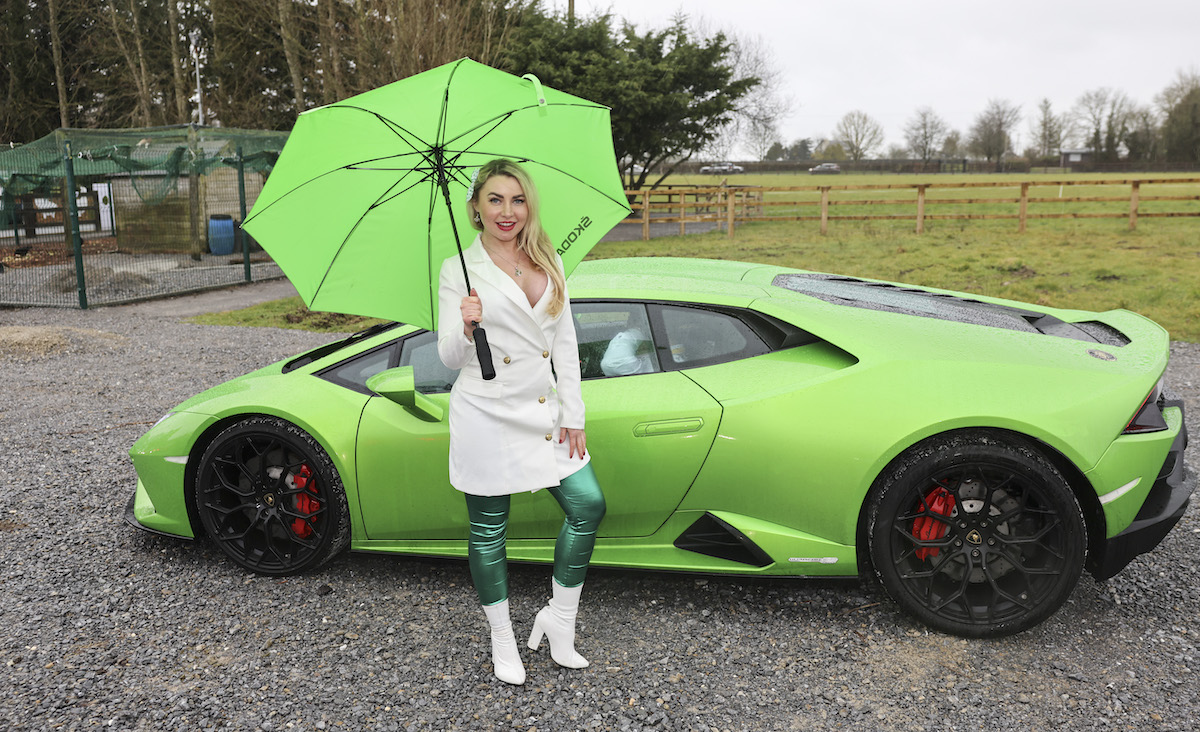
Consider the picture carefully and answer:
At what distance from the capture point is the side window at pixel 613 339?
3.23 metres

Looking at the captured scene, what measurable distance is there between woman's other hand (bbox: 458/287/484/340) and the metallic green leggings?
58cm

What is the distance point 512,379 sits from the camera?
260 centimetres

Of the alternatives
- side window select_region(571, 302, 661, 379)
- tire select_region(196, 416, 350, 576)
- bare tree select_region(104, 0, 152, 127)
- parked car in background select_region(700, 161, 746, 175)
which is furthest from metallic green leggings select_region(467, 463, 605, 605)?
parked car in background select_region(700, 161, 746, 175)

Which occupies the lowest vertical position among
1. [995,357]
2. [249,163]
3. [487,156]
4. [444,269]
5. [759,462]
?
[759,462]

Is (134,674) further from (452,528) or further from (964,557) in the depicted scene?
(964,557)

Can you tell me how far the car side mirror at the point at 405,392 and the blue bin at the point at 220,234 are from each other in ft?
51.1

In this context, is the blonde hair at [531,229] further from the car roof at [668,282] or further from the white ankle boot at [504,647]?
the white ankle boot at [504,647]

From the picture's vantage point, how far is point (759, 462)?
3.01 meters

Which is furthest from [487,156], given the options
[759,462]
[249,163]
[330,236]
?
[249,163]

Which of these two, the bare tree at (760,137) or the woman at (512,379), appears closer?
the woman at (512,379)

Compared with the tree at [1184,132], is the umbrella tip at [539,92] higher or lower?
lower

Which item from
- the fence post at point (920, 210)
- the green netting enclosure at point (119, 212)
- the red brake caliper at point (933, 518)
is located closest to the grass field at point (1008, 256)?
the fence post at point (920, 210)

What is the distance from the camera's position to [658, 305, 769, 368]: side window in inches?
126

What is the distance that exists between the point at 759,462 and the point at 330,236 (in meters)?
1.61
